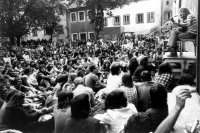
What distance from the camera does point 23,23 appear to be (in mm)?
11359

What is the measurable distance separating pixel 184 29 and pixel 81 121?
4.45 meters

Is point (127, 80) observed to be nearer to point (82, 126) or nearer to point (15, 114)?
point (82, 126)

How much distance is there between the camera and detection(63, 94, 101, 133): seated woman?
256 cm

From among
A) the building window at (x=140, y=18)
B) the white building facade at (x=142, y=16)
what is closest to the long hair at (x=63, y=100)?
the white building facade at (x=142, y=16)

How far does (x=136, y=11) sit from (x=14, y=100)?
20.9m

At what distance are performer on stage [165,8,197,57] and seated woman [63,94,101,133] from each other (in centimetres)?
399

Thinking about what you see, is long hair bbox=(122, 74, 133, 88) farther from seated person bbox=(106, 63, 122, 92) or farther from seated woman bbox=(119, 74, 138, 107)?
seated person bbox=(106, 63, 122, 92)

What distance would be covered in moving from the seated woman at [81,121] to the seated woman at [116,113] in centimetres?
14

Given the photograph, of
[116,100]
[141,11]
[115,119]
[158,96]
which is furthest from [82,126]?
[141,11]

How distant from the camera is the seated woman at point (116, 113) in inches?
105

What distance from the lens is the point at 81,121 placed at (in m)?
2.59

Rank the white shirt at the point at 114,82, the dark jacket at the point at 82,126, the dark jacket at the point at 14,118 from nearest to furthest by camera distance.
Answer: the dark jacket at the point at 82,126, the dark jacket at the point at 14,118, the white shirt at the point at 114,82

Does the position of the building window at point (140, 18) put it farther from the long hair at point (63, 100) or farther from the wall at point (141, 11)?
the long hair at point (63, 100)

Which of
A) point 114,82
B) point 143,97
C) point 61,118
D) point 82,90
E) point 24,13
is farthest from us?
point 24,13
